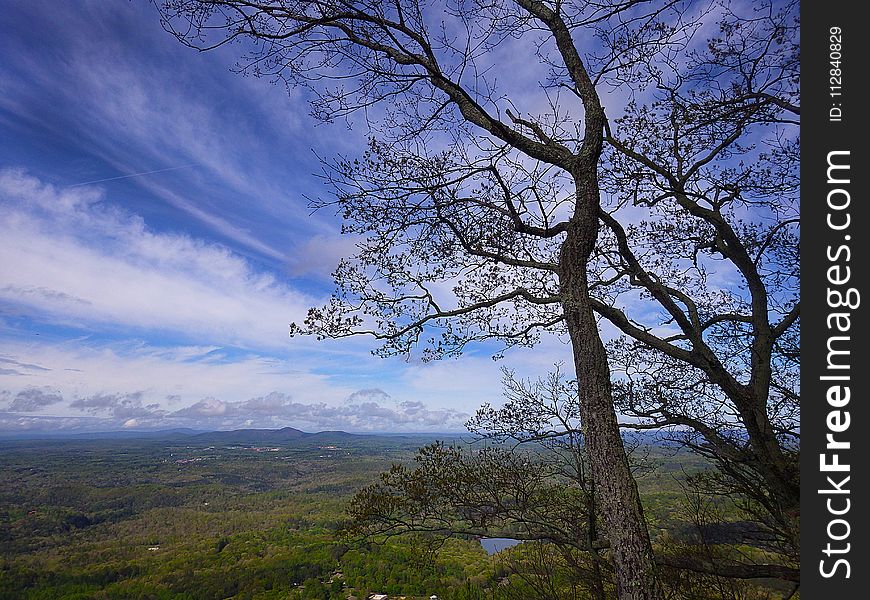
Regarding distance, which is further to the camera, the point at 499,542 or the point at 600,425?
the point at 499,542

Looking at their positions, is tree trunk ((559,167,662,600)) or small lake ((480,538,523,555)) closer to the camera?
tree trunk ((559,167,662,600))

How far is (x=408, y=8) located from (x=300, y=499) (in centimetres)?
7630

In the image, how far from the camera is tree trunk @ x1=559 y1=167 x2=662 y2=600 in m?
2.36

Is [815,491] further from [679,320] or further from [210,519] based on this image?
[210,519]

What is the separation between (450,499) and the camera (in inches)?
157

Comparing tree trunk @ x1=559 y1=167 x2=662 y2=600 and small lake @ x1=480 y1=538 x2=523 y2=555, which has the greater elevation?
tree trunk @ x1=559 y1=167 x2=662 y2=600

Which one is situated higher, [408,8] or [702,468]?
[408,8]

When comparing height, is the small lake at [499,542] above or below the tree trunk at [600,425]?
below

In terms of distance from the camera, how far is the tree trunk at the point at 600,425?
7.75ft

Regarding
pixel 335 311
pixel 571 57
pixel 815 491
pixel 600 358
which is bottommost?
pixel 815 491

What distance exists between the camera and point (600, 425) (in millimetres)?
2619

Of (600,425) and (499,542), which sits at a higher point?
(600,425)

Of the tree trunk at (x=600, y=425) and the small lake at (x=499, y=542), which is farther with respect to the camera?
the small lake at (x=499, y=542)

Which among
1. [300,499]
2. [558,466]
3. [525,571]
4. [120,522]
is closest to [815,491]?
[558,466]
